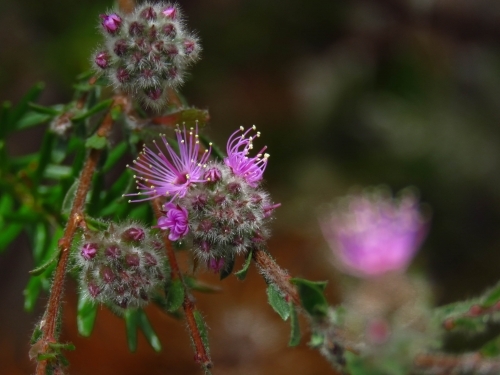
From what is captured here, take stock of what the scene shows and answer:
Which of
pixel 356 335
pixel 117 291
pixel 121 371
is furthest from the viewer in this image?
pixel 121 371

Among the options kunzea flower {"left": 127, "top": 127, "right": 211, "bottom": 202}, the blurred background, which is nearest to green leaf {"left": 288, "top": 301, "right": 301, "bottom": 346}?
kunzea flower {"left": 127, "top": 127, "right": 211, "bottom": 202}

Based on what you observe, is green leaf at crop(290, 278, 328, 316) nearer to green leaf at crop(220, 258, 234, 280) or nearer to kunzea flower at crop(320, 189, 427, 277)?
green leaf at crop(220, 258, 234, 280)

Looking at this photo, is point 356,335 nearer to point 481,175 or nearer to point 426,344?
point 426,344

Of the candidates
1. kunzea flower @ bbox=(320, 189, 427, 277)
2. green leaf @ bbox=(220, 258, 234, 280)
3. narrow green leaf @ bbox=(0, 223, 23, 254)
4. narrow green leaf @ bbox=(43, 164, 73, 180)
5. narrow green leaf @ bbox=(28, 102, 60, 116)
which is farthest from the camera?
kunzea flower @ bbox=(320, 189, 427, 277)

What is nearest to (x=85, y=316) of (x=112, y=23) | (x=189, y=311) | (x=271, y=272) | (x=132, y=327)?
(x=132, y=327)

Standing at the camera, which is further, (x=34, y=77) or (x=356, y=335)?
(x=34, y=77)

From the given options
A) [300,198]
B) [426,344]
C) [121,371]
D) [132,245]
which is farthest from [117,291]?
[300,198]
